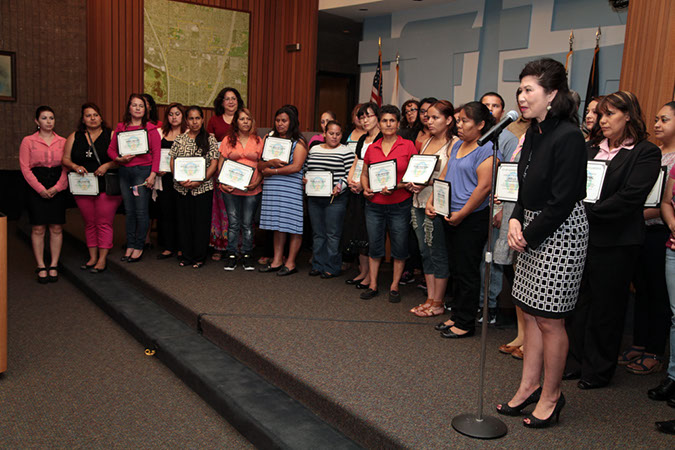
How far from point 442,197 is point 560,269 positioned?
125cm

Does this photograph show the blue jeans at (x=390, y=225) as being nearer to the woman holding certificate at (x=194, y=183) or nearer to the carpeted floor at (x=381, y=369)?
the carpeted floor at (x=381, y=369)

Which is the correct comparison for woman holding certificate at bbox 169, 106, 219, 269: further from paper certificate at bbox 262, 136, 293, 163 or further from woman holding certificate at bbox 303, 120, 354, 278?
woman holding certificate at bbox 303, 120, 354, 278

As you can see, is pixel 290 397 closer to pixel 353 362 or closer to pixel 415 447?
pixel 353 362

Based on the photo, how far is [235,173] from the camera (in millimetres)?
4609

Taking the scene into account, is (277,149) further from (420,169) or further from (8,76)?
(8,76)

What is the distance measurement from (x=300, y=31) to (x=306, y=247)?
12.7ft

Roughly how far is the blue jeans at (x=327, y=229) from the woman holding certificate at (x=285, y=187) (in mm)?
143

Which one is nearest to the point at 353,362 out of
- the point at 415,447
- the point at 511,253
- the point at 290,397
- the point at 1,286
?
the point at 290,397

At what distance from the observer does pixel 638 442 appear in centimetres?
213

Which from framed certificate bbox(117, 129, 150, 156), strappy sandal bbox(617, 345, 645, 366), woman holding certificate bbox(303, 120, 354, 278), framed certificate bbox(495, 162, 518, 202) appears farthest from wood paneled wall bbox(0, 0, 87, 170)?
strappy sandal bbox(617, 345, 645, 366)

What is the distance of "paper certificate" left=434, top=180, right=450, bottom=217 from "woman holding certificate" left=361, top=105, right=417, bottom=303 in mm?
530

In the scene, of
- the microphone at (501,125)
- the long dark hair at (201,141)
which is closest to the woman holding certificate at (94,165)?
the long dark hair at (201,141)

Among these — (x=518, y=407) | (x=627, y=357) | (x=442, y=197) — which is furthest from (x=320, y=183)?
(x=518, y=407)

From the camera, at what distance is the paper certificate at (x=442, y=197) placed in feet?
10.6
